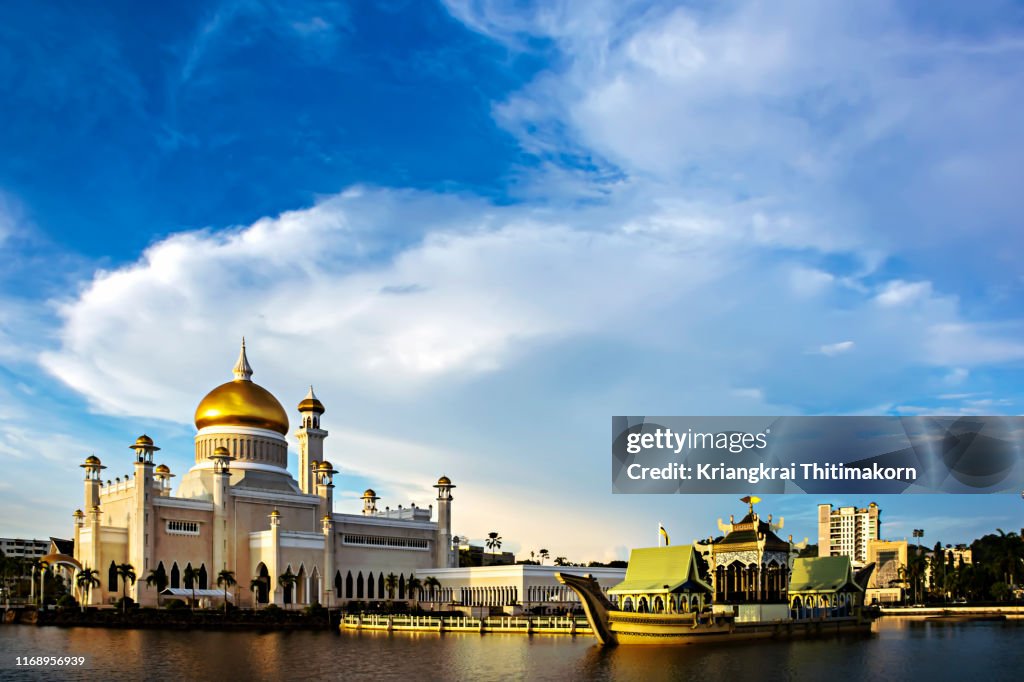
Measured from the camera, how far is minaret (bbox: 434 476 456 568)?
92312mm

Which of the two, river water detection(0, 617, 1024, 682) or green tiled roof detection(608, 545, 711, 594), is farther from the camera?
green tiled roof detection(608, 545, 711, 594)

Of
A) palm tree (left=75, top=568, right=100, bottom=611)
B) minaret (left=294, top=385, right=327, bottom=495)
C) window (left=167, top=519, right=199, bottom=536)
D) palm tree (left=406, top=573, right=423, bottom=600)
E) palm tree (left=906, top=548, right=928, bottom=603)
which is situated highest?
minaret (left=294, top=385, right=327, bottom=495)

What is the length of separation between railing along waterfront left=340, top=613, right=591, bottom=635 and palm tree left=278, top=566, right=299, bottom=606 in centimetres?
740

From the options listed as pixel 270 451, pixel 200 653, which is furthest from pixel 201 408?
pixel 200 653

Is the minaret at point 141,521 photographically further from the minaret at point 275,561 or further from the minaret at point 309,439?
the minaret at point 309,439

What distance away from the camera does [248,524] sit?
80938mm

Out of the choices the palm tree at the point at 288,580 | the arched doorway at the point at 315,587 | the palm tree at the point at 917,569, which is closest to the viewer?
the palm tree at the point at 288,580

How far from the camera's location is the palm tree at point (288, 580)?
76.7 metres

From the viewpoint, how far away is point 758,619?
182 feet

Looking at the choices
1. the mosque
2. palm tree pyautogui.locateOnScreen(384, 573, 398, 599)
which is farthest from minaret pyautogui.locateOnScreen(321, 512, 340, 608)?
palm tree pyautogui.locateOnScreen(384, 573, 398, 599)

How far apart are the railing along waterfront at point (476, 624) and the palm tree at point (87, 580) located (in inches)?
692

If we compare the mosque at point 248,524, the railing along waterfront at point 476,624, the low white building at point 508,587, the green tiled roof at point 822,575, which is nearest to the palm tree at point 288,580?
the mosque at point 248,524

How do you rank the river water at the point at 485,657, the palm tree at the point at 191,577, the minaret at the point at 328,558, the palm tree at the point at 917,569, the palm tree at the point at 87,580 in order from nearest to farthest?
the river water at the point at 485,657
the palm tree at the point at 87,580
the palm tree at the point at 191,577
the minaret at the point at 328,558
the palm tree at the point at 917,569

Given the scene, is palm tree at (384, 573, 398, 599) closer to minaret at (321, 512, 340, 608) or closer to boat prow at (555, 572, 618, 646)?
minaret at (321, 512, 340, 608)
